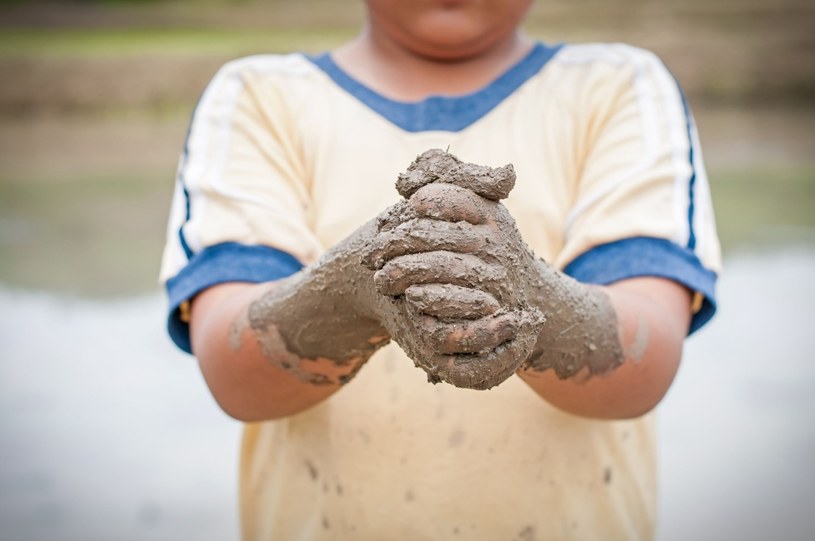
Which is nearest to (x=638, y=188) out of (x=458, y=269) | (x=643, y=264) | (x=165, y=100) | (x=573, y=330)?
(x=643, y=264)

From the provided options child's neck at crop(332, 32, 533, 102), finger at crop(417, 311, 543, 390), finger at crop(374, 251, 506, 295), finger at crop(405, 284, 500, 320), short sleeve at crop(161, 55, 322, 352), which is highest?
child's neck at crop(332, 32, 533, 102)

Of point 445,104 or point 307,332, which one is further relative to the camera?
point 445,104

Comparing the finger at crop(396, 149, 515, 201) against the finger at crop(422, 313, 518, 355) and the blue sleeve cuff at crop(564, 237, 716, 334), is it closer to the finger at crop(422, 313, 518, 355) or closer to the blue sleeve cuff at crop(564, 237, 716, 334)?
the finger at crop(422, 313, 518, 355)

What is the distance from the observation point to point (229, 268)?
681 millimetres

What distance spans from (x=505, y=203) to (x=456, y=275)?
0.84 feet

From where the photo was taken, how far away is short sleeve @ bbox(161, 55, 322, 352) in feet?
2.26

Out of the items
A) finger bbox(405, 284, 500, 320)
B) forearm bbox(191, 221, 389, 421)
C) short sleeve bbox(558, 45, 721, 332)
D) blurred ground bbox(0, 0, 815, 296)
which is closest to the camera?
finger bbox(405, 284, 500, 320)

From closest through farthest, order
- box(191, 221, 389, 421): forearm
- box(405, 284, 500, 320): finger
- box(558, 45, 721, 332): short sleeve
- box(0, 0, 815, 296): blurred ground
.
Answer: box(405, 284, 500, 320): finger < box(191, 221, 389, 421): forearm < box(558, 45, 721, 332): short sleeve < box(0, 0, 815, 296): blurred ground

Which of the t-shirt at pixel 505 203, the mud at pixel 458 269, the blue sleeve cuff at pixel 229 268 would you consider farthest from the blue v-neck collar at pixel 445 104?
the mud at pixel 458 269

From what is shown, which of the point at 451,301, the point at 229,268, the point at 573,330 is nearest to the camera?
the point at 451,301

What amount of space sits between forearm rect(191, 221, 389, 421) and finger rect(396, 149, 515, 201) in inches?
2.6

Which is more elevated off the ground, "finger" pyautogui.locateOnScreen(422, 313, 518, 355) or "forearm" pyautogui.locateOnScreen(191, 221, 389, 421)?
"forearm" pyautogui.locateOnScreen(191, 221, 389, 421)

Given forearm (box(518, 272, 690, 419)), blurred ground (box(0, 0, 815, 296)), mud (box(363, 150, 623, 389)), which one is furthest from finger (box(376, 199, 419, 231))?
blurred ground (box(0, 0, 815, 296))

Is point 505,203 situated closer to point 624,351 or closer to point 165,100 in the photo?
point 624,351
